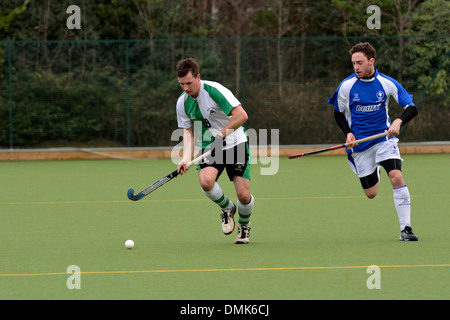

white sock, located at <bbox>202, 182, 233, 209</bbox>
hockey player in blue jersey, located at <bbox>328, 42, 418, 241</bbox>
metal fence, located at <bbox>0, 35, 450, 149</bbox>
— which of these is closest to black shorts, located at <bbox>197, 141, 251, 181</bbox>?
white sock, located at <bbox>202, 182, 233, 209</bbox>

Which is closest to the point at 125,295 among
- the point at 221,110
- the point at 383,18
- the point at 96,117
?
the point at 221,110

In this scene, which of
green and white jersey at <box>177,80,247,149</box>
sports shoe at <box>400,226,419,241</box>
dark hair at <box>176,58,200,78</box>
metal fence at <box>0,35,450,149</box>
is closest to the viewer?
dark hair at <box>176,58,200,78</box>

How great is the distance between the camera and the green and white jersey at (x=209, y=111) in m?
7.12

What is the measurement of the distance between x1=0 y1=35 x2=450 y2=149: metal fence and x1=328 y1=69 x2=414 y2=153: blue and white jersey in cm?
1020

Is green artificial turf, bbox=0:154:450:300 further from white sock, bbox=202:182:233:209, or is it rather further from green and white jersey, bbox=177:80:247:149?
green and white jersey, bbox=177:80:247:149

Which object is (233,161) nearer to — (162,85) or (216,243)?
(216,243)

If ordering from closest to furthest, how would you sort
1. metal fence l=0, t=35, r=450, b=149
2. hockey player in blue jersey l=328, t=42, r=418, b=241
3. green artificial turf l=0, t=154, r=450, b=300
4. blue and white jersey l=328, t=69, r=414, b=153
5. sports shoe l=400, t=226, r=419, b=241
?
green artificial turf l=0, t=154, r=450, b=300, sports shoe l=400, t=226, r=419, b=241, hockey player in blue jersey l=328, t=42, r=418, b=241, blue and white jersey l=328, t=69, r=414, b=153, metal fence l=0, t=35, r=450, b=149

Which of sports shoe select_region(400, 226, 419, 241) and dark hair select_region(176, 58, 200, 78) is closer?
dark hair select_region(176, 58, 200, 78)

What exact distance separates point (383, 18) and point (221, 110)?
49.7 feet

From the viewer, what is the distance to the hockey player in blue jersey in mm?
7340

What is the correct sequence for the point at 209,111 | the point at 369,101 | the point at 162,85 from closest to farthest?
the point at 209,111, the point at 369,101, the point at 162,85

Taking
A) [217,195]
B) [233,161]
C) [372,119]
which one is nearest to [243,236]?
[217,195]

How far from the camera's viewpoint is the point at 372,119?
7582 millimetres

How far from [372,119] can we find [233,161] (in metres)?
1.27
